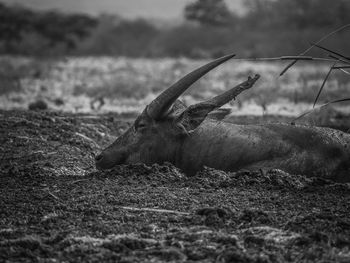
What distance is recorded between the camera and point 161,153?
621cm

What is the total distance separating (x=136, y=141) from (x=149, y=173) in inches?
16.8

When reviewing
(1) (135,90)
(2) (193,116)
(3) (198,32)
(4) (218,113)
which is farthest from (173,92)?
(3) (198,32)

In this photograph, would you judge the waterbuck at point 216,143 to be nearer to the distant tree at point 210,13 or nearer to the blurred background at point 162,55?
the blurred background at point 162,55

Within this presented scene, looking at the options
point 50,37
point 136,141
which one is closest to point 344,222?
point 136,141

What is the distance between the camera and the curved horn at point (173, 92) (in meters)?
5.86

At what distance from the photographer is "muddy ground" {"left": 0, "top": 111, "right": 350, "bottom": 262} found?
4.05 meters

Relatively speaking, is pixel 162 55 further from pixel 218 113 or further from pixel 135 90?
pixel 218 113

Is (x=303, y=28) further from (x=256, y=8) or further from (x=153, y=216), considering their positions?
(x=153, y=216)

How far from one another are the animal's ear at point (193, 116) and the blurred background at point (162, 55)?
52.7 inches

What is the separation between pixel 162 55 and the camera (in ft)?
107

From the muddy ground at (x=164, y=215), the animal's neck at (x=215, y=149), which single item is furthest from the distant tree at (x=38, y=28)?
the muddy ground at (x=164, y=215)

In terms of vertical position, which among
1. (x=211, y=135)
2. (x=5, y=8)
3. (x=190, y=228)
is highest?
(x=5, y=8)

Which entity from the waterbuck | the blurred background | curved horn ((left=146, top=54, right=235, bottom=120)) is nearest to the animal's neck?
the waterbuck

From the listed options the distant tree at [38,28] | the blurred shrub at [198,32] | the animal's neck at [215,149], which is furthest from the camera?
the blurred shrub at [198,32]
